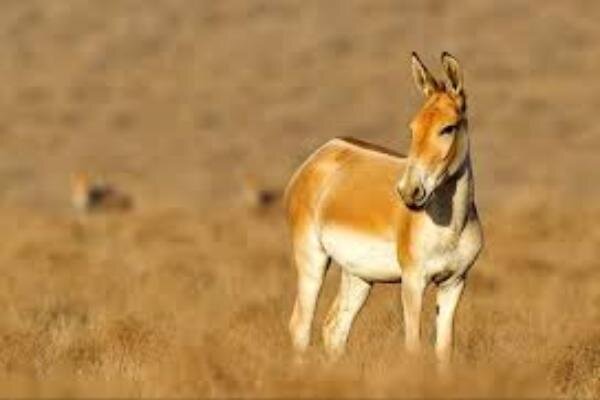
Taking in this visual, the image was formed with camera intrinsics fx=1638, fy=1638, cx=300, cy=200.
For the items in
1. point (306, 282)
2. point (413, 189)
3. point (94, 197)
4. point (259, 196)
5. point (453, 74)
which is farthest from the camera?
point (94, 197)

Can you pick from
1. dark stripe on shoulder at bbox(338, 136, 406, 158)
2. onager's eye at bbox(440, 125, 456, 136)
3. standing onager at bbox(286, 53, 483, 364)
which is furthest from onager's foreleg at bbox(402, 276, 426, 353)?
dark stripe on shoulder at bbox(338, 136, 406, 158)

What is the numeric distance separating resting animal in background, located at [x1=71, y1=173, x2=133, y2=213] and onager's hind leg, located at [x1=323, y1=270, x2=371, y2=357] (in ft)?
67.6

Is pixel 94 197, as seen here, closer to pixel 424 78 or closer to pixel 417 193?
pixel 424 78

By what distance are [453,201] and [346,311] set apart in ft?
6.38

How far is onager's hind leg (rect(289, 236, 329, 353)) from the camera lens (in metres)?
11.0

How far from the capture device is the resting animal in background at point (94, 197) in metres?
32.2

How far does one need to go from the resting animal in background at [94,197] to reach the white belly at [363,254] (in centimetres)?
2122

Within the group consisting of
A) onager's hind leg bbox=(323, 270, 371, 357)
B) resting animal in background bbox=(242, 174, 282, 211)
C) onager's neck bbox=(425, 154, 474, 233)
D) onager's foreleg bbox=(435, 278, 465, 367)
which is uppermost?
onager's neck bbox=(425, 154, 474, 233)

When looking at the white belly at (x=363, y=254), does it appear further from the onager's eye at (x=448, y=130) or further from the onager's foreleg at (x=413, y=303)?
the onager's eye at (x=448, y=130)

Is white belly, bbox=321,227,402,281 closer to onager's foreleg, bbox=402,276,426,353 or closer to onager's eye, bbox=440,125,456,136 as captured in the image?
onager's foreleg, bbox=402,276,426,353

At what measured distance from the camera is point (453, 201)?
9.42 meters

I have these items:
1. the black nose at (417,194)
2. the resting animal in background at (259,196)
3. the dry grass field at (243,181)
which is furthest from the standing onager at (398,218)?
the resting animal in background at (259,196)

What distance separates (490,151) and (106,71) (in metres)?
15.1

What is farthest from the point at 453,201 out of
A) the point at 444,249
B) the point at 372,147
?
the point at 372,147
